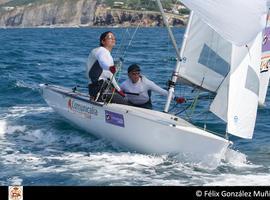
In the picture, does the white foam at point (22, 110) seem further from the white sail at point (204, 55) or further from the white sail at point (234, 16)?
the white sail at point (234, 16)

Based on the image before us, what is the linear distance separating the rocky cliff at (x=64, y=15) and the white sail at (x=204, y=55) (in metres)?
90.3

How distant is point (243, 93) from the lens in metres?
8.35

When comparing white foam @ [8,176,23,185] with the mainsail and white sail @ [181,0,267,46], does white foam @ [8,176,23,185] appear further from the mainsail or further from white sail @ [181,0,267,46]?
white sail @ [181,0,267,46]

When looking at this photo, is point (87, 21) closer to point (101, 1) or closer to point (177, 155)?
point (101, 1)

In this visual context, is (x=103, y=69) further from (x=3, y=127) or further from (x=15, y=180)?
(x=15, y=180)

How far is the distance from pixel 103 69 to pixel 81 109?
808mm

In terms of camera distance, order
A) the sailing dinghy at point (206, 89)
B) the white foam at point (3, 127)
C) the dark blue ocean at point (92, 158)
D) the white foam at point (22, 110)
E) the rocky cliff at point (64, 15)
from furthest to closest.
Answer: the rocky cliff at point (64, 15) → the white foam at point (22, 110) → the white foam at point (3, 127) → the sailing dinghy at point (206, 89) → the dark blue ocean at point (92, 158)

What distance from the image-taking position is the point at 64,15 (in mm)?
121062

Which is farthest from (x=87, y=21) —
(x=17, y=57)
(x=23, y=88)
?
(x=23, y=88)

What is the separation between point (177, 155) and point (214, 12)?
6.42 feet

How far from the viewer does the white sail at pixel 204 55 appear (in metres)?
9.05

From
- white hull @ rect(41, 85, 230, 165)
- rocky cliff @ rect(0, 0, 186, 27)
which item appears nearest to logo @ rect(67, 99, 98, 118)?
white hull @ rect(41, 85, 230, 165)

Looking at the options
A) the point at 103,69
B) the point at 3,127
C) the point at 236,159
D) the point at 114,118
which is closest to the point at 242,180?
the point at 236,159
